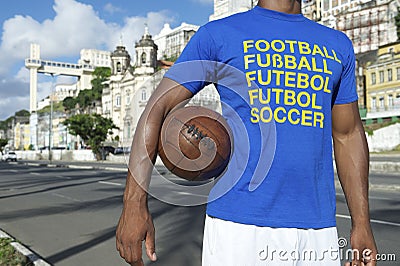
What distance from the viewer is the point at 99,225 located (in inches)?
332

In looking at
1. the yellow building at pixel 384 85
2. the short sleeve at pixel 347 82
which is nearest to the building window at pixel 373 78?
the yellow building at pixel 384 85

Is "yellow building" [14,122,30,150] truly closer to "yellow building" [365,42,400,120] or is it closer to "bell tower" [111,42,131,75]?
"bell tower" [111,42,131,75]

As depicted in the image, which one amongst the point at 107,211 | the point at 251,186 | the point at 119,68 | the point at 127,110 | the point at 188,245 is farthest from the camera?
the point at 119,68

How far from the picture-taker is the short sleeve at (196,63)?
1832 mm

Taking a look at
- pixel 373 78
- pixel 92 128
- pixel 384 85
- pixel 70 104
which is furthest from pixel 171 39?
pixel 384 85

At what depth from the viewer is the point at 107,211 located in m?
10.2

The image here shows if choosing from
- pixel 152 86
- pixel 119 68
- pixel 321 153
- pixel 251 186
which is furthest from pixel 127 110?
pixel 119 68

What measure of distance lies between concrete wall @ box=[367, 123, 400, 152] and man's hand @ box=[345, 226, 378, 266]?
3744cm

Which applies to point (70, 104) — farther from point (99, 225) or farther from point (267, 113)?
point (267, 113)

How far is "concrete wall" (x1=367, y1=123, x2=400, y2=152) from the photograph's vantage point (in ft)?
122

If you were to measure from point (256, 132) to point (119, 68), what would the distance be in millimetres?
68650

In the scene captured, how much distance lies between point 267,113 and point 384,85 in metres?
46.6

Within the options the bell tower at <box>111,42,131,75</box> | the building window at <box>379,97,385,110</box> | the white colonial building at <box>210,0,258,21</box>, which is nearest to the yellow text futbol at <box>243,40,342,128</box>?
the building window at <box>379,97,385,110</box>

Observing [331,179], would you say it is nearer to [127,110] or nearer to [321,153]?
[321,153]
